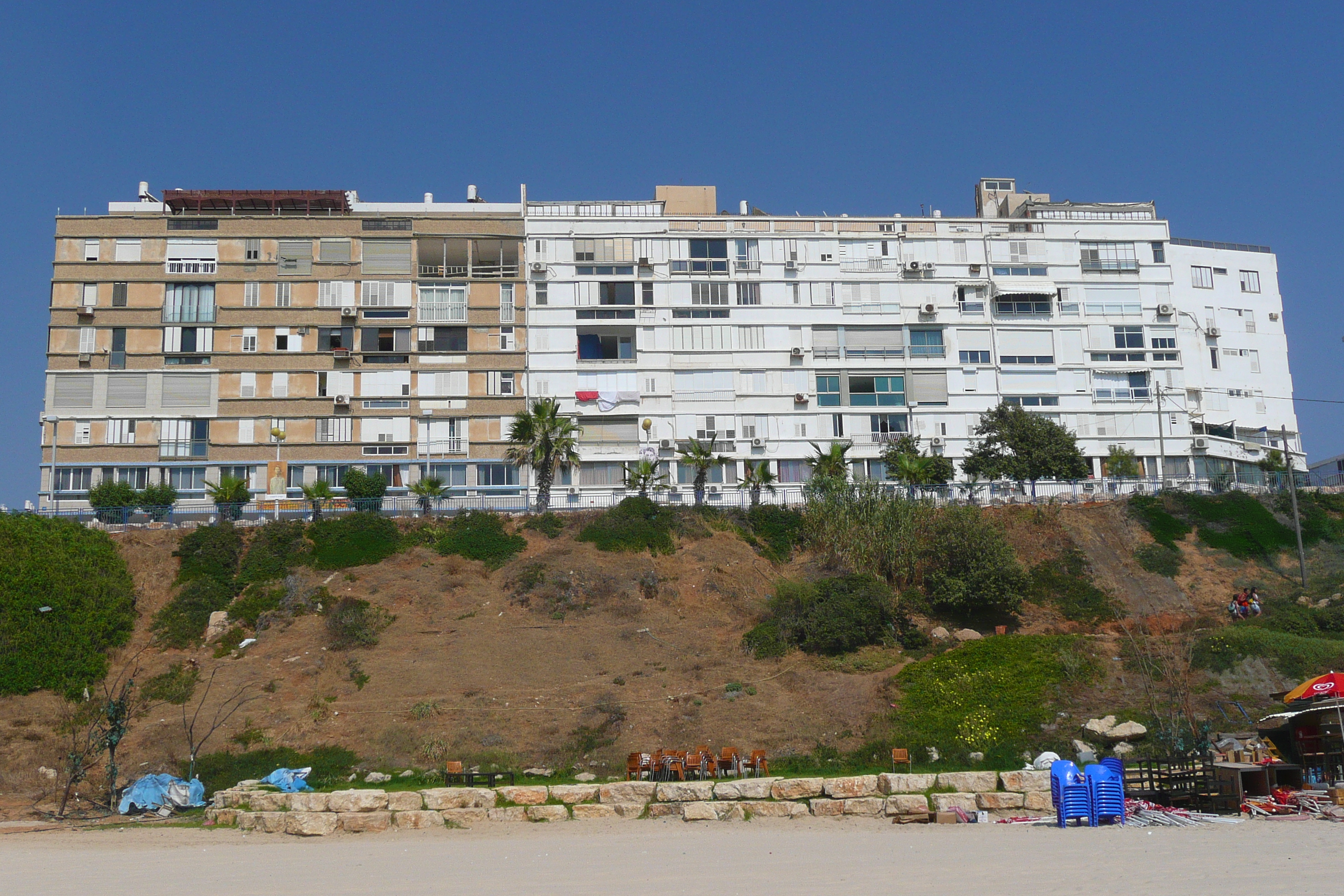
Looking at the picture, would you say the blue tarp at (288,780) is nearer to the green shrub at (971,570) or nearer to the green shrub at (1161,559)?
the green shrub at (971,570)

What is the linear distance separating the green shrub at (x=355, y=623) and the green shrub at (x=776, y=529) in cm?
1684

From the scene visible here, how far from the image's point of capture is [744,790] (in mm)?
26094

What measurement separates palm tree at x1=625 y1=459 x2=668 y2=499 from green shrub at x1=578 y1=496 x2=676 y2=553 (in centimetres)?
271

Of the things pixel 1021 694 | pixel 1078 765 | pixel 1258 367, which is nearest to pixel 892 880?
pixel 1078 765

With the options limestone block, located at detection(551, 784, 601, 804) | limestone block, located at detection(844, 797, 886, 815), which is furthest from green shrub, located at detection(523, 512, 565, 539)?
limestone block, located at detection(844, 797, 886, 815)

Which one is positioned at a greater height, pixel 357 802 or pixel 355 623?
pixel 355 623

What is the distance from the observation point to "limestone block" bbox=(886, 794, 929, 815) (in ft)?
80.3

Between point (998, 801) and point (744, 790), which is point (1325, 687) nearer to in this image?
point (998, 801)

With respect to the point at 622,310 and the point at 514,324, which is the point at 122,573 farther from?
the point at 622,310

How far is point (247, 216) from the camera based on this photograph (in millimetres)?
67688

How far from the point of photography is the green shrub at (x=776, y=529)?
5294 cm

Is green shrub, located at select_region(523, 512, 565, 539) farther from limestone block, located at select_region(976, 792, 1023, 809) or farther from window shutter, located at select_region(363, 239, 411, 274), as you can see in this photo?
limestone block, located at select_region(976, 792, 1023, 809)

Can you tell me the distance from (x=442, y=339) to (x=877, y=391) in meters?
24.8

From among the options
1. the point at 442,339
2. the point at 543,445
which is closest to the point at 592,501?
the point at 543,445
